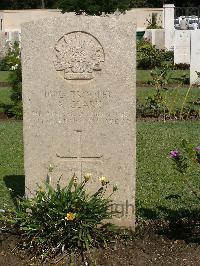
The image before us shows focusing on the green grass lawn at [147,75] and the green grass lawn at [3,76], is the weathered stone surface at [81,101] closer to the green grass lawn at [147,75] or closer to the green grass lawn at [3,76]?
the green grass lawn at [147,75]

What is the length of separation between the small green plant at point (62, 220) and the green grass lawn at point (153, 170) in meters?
0.62

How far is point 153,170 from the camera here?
7.64m

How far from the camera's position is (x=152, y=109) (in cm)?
1170

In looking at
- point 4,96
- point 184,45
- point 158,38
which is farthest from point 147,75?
point 158,38

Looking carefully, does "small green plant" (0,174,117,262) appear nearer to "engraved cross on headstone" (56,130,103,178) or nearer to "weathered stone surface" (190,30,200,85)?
"engraved cross on headstone" (56,130,103,178)

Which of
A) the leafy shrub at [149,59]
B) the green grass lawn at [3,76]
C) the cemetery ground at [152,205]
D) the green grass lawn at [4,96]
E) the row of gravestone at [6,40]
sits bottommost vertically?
the cemetery ground at [152,205]

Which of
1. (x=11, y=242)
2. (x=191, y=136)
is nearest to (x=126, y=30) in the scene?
(x=11, y=242)

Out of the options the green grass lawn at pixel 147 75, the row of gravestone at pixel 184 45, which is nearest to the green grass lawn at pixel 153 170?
the row of gravestone at pixel 184 45

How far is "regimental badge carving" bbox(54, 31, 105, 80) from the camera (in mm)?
5016

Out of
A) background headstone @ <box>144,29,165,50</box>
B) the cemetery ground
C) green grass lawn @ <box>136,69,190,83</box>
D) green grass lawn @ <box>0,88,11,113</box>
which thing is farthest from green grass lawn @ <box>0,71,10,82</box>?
the cemetery ground

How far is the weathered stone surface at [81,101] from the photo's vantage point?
16.4ft

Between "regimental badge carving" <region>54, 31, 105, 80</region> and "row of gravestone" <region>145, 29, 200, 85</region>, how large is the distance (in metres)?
9.50

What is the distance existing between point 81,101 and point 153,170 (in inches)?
106

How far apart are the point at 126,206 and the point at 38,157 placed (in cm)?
79
